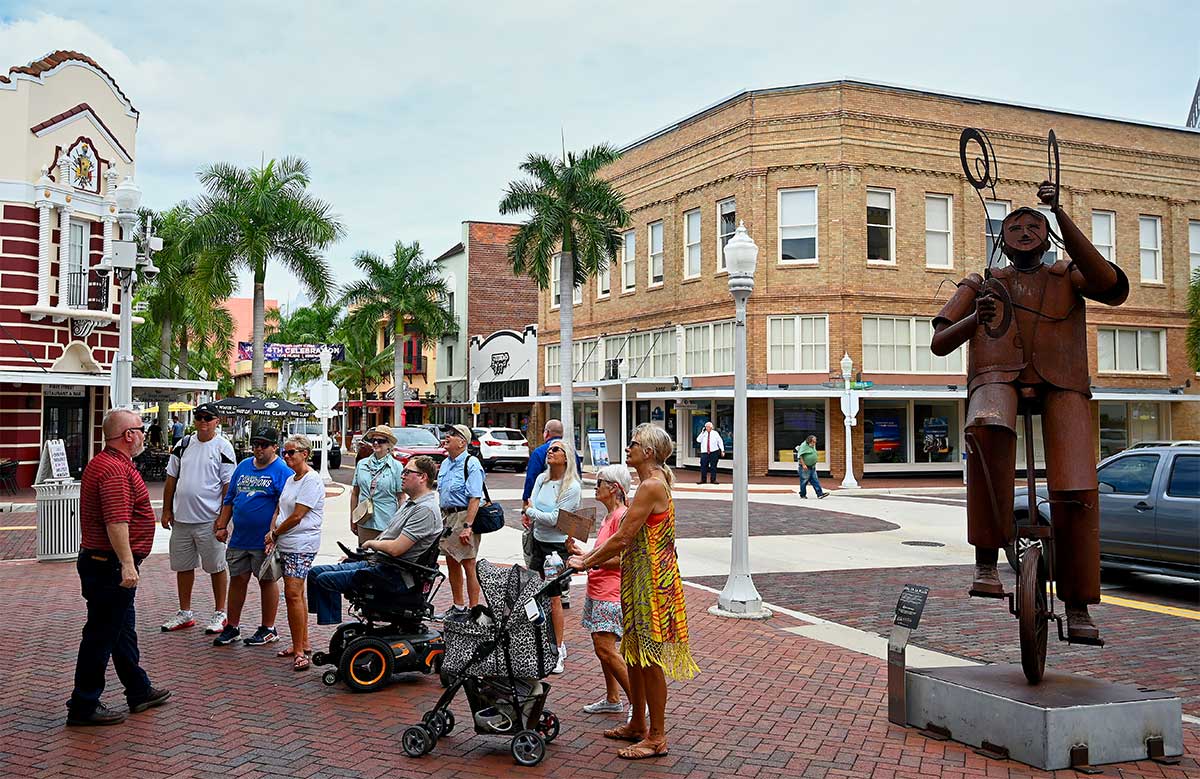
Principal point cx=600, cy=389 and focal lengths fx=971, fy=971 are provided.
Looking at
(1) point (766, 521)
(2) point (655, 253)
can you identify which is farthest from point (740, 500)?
(2) point (655, 253)

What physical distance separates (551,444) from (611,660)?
2.76 meters

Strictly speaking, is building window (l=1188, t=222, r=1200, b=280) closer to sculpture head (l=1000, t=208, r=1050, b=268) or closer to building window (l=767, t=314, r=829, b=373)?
building window (l=767, t=314, r=829, b=373)

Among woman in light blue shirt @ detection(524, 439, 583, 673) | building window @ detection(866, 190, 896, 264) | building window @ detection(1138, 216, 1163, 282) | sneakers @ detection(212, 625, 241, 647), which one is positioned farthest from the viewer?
building window @ detection(1138, 216, 1163, 282)

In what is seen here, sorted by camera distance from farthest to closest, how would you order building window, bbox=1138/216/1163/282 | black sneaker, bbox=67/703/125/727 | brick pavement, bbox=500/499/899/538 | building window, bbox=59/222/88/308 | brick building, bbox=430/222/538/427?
brick building, bbox=430/222/538/427 → building window, bbox=1138/216/1163/282 → building window, bbox=59/222/88/308 → brick pavement, bbox=500/499/899/538 → black sneaker, bbox=67/703/125/727

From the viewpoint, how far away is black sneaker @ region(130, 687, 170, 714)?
252 inches

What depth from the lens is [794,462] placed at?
108 feet

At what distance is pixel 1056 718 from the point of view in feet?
17.7

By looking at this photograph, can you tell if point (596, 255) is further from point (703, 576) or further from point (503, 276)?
point (503, 276)

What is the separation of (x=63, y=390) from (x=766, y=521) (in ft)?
61.6

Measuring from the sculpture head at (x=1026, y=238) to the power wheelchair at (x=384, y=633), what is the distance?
4.59 metres

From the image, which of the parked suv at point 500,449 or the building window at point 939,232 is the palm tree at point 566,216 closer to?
the parked suv at point 500,449

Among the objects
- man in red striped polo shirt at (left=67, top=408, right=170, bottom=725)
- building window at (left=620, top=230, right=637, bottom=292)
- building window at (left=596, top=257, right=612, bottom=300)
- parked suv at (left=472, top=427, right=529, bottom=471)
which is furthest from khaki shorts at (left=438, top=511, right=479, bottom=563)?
building window at (left=596, top=257, right=612, bottom=300)

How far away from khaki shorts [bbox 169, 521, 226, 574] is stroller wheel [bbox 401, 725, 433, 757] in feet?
12.5

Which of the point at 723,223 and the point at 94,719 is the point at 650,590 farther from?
the point at 723,223
